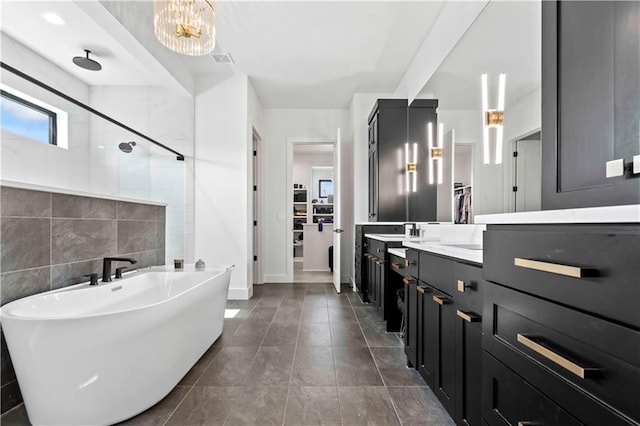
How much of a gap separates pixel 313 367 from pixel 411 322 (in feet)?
2.40

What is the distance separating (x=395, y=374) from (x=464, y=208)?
3.80ft

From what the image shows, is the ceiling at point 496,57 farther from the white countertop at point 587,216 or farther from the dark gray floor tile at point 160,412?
the dark gray floor tile at point 160,412

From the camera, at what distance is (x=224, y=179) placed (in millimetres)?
3926

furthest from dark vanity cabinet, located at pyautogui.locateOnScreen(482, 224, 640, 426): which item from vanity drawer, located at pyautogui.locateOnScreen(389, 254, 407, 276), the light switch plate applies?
vanity drawer, located at pyautogui.locateOnScreen(389, 254, 407, 276)

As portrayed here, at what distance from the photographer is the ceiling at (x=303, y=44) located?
166 centimetres

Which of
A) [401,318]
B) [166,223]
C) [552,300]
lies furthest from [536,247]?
[166,223]

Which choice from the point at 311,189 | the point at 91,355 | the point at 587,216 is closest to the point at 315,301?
the point at 91,355

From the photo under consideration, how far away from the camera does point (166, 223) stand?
11.3 ft

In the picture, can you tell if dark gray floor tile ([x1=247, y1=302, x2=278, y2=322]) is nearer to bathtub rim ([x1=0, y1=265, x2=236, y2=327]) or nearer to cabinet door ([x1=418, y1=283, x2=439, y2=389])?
bathtub rim ([x1=0, y1=265, x2=236, y2=327])

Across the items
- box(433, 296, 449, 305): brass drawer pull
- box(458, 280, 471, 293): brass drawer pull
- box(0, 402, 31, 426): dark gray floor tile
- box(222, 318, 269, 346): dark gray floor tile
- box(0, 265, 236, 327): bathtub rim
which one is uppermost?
box(458, 280, 471, 293): brass drawer pull

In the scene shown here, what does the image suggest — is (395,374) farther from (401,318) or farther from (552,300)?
(552,300)

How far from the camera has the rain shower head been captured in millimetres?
3158

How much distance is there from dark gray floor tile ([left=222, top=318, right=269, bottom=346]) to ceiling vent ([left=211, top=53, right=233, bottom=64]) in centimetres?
293

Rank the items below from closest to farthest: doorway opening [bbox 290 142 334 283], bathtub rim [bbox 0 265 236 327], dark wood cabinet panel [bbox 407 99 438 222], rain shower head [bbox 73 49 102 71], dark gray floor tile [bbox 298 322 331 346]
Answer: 1. bathtub rim [bbox 0 265 236 327]
2. dark gray floor tile [bbox 298 322 331 346]
3. dark wood cabinet panel [bbox 407 99 438 222]
4. rain shower head [bbox 73 49 102 71]
5. doorway opening [bbox 290 142 334 283]
